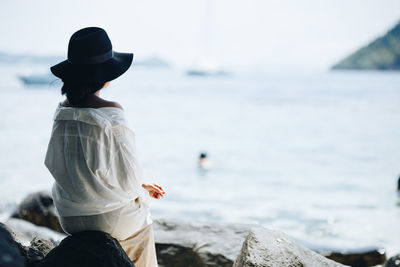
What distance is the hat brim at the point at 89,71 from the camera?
1.89 m

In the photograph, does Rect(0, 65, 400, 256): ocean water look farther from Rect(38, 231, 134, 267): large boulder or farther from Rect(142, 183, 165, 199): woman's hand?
Rect(38, 231, 134, 267): large boulder

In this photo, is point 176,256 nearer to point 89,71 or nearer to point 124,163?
point 124,163

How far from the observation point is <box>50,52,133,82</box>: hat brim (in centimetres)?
189

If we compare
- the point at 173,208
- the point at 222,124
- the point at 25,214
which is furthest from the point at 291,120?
the point at 25,214

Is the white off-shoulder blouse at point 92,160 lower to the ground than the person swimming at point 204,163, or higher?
higher

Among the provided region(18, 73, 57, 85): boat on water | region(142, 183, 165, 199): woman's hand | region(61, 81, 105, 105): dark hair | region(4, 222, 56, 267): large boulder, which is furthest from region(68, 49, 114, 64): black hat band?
region(18, 73, 57, 85): boat on water

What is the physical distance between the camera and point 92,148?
183 centimetres

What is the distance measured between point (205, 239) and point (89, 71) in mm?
2121

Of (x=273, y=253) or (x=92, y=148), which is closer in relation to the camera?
(x=92, y=148)

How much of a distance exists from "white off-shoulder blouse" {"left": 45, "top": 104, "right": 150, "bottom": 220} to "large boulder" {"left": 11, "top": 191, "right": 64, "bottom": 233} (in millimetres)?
3533

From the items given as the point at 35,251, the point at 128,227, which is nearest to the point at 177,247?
the point at 35,251

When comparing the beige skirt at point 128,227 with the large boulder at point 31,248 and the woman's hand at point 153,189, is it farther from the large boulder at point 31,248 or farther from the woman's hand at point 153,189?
the large boulder at point 31,248

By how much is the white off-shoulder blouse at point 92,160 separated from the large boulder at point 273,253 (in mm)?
868

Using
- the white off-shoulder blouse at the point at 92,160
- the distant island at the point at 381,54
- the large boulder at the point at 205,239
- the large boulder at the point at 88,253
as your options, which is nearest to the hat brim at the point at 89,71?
the white off-shoulder blouse at the point at 92,160
